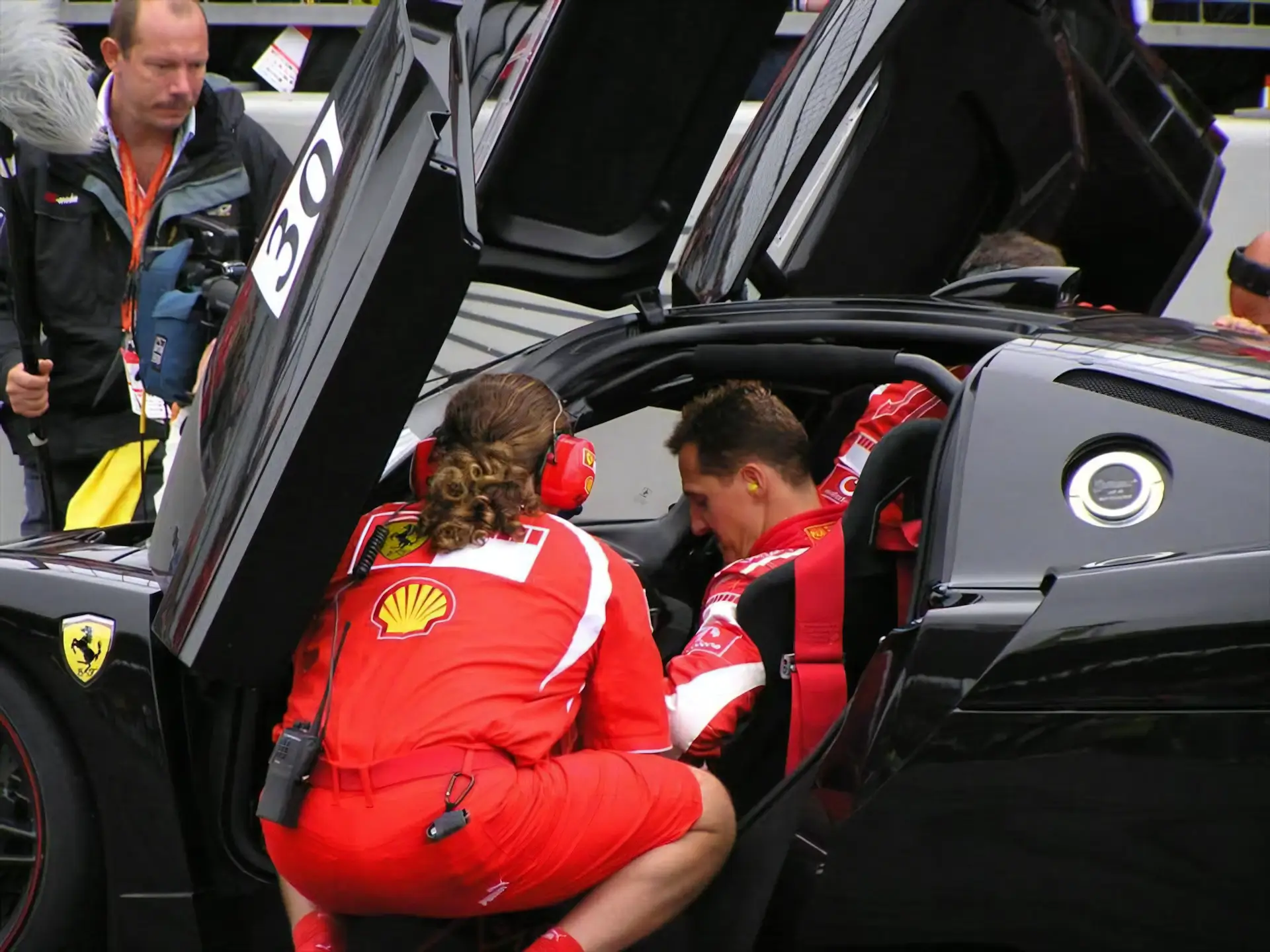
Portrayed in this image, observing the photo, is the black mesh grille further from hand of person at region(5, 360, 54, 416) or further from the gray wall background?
hand of person at region(5, 360, 54, 416)

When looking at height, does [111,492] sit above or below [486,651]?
below

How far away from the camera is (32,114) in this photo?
4.21 metres

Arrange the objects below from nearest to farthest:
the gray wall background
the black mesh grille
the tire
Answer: the black mesh grille
the tire
the gray wall background

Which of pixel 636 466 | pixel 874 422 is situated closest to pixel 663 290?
pixel 636 466

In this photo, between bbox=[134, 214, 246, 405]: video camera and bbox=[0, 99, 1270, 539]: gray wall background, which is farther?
bbox=[0, 99, 1270, 539]: gray wall background

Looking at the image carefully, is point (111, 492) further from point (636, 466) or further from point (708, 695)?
point (708, 695)

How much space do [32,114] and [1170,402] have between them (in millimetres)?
3206

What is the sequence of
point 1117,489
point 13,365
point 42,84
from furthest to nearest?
point 13,365, point 42,84, point 1117,489

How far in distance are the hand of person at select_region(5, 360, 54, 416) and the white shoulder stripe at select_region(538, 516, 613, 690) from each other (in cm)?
249

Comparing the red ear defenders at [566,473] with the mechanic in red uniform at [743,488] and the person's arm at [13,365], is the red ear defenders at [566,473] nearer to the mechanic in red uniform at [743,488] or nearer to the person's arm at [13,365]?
the mechanic in red uniform at [743,488]

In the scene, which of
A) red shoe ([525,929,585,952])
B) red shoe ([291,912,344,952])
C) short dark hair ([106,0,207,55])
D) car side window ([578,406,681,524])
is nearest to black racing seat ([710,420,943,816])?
red shoe ([525,929,585,952])

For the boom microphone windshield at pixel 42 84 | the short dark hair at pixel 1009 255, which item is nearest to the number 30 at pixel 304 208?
the short dark hair at pixel 1009 255

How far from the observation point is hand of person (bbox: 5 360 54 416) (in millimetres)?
4414

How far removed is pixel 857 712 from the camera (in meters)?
2.15
